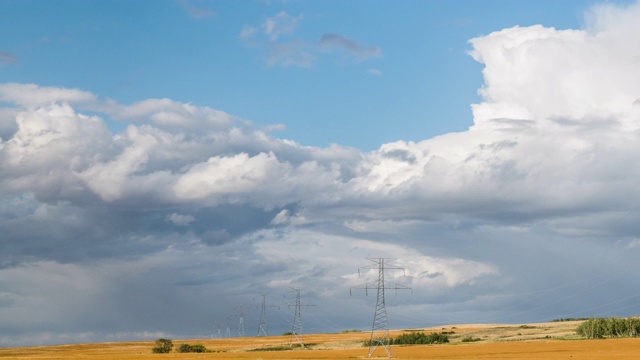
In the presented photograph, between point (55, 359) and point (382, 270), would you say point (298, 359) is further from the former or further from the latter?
point (55, 359)

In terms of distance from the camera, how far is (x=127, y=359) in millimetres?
156375

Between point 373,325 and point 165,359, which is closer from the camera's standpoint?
point 373,325

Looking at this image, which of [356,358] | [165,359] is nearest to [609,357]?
[356,358]

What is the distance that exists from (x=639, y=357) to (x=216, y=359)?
73.2 metres

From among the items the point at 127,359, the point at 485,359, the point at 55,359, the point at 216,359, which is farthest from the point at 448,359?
the point at 55,359

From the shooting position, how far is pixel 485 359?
119m

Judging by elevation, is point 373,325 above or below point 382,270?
below

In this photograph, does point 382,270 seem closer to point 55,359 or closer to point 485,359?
point 485,359

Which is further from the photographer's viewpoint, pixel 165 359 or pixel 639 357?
pixel 165 359

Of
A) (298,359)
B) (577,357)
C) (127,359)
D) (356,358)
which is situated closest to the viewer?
(577,357)

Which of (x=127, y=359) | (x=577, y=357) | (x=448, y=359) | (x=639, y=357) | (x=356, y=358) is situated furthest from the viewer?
(x=127, y=359)

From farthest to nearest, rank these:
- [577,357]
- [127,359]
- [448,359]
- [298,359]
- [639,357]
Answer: [127,359] < [298,359] < [448,359] < [577,357] < [639,357]

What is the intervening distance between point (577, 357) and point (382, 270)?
120 feet

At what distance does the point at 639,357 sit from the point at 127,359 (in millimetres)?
96430
